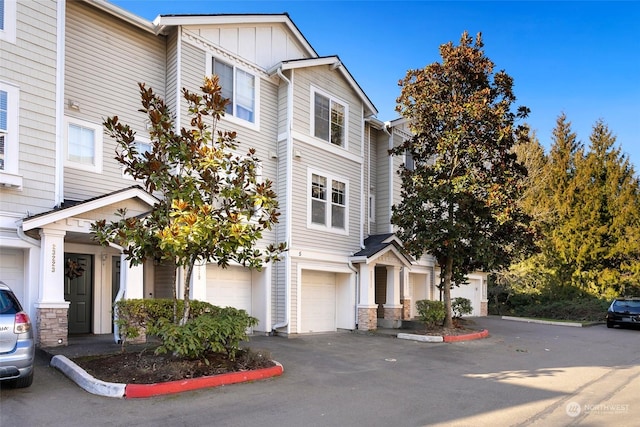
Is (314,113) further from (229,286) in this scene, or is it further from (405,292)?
(405,292)

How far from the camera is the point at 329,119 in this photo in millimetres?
17141

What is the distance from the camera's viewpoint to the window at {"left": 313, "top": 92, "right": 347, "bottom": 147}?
1672cm

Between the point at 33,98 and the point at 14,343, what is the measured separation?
241 inches

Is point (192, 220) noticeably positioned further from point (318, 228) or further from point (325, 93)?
point (325, 93)

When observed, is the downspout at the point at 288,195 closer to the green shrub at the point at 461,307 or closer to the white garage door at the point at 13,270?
the white garage door at the point at 13,270

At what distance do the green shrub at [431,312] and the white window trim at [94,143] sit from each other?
10.8 metres

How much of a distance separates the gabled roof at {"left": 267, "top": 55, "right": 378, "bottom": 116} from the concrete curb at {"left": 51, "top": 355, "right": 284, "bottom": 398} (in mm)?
10032

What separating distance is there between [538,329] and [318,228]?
10.5 m

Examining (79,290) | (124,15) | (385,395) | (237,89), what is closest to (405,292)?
(237,89)

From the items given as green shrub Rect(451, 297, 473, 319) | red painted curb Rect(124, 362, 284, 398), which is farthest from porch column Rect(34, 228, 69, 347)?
green shrub Rect(451, 297, 473, 319)

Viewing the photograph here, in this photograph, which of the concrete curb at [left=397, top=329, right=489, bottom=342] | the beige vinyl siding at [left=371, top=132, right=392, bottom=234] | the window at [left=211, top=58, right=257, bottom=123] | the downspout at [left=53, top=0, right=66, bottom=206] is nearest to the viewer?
the downspout at [left=53, top=0, right=66, bottom=206]

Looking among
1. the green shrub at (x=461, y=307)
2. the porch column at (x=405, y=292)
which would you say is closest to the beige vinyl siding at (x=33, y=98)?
the porch column at (x=405, y=292)

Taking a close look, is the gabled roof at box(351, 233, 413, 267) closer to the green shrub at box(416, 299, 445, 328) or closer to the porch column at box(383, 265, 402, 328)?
the porch column at box(383, 265, 402, 328)

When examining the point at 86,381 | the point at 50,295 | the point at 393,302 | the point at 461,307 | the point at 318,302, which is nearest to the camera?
the point at 86,381
